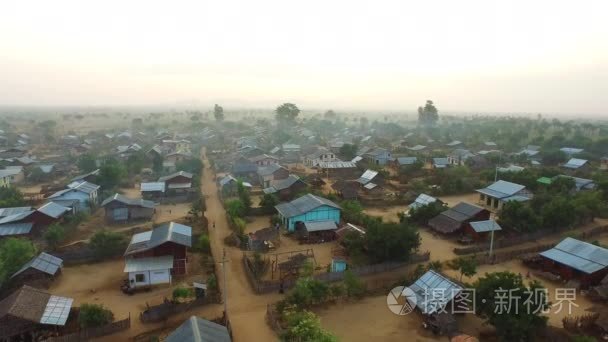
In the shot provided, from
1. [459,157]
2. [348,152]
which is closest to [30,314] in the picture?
[348,152]

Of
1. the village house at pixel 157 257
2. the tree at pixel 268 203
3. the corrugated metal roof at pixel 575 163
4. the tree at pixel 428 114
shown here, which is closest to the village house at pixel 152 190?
the tree at pixel 268 203

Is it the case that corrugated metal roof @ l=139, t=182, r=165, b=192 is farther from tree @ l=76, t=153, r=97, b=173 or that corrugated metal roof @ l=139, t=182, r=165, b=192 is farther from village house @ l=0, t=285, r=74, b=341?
village house @ l=0, t=285, r=74, b=341

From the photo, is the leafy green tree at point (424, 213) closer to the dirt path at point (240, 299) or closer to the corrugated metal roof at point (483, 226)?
the corrugated metal roof at point (483, 226)

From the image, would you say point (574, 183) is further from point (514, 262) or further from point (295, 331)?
point (295, 331)

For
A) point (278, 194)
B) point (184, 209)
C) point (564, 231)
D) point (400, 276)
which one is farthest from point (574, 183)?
point (184, 209)

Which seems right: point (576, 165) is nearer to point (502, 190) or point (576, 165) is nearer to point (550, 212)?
point (502, 190)

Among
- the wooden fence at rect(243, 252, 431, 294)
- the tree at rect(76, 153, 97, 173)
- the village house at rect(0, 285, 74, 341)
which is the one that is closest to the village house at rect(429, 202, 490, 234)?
the wooden fence at rect(243, 252, 431, 294)
